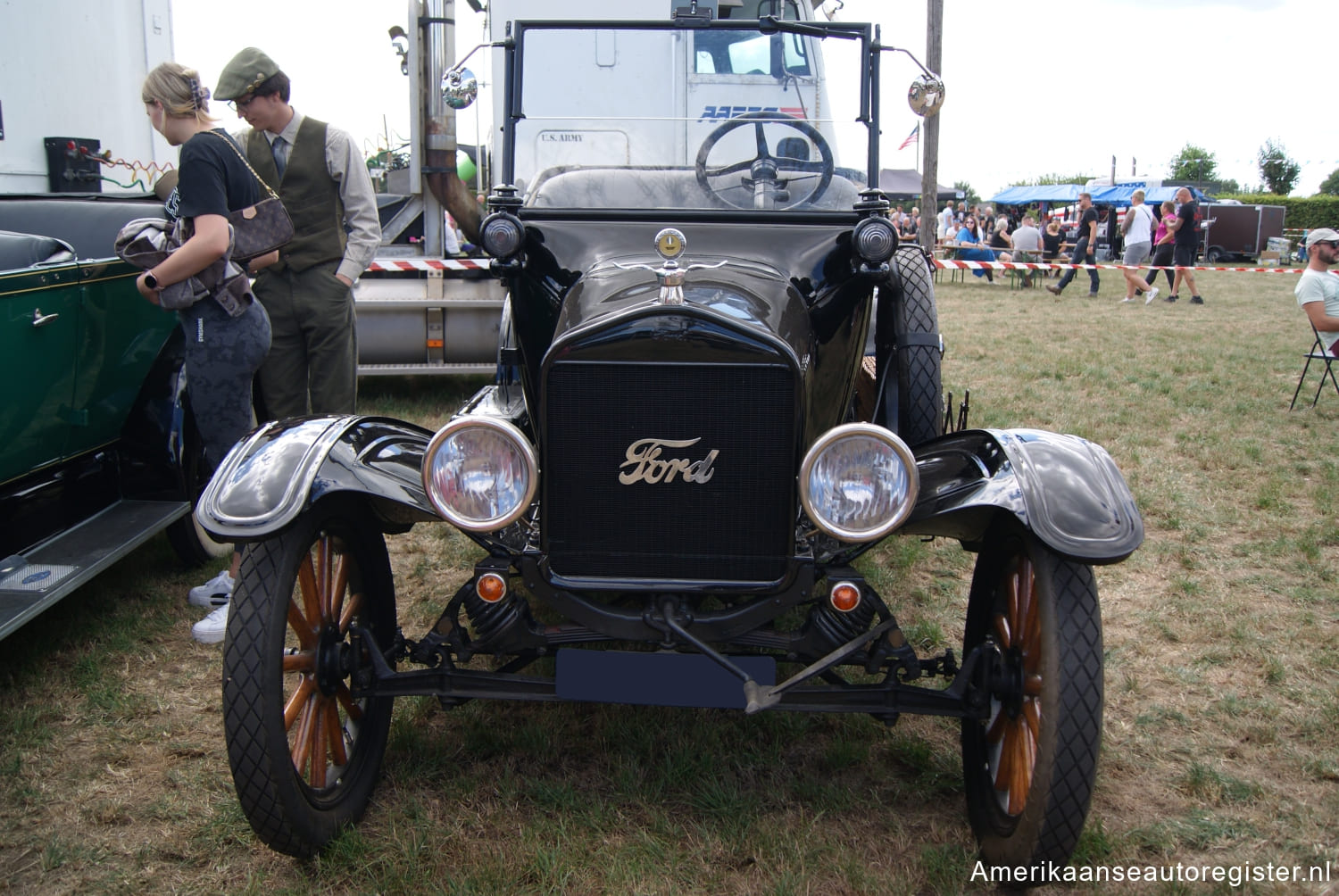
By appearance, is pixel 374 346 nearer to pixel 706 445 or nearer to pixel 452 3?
pixel 452 3

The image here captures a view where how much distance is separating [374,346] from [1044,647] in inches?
229

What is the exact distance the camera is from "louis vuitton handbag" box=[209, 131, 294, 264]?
3.56 metres

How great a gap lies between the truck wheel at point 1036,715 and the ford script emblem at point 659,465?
0.79 m

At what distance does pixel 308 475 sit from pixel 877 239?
1736 millimetres

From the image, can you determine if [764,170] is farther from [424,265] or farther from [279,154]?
[424,265]

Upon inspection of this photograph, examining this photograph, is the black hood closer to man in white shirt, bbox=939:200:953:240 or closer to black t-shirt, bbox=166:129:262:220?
black t-shirt, bbox=166:129:262:220

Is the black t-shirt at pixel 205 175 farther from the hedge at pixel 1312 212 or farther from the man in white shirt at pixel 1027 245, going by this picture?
the hedge at pixel 1312 212

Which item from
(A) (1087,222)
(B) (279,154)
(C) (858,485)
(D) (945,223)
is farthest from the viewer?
(D) (945,223)

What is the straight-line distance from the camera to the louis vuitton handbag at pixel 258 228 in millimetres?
3564

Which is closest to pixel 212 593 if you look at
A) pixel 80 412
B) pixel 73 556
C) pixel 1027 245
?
pixel 73 556

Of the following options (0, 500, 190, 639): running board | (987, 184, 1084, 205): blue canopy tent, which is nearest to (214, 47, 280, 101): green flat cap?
(0, 500, 190, 639): running board

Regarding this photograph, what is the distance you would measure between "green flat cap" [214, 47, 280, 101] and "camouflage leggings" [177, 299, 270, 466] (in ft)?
2.82

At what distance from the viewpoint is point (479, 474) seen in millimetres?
2342

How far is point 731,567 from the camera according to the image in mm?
2461
